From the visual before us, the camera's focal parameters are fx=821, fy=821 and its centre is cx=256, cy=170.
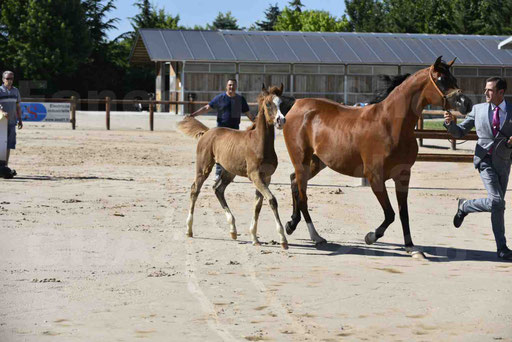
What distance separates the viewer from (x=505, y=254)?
27.8 feet

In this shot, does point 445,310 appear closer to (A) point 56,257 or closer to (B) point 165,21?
(A) point 56,257

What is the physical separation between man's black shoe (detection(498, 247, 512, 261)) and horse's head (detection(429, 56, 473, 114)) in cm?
149

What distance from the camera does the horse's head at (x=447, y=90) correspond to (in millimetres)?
8445

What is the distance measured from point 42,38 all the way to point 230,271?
5092 centimetres

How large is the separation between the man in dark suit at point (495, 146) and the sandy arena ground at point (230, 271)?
48 centimetres

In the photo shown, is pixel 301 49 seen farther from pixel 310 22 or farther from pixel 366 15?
pixel 310 22

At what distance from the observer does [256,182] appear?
9.06 m

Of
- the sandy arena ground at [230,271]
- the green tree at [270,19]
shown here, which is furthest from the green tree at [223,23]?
the sandy arena ground at [230,271]

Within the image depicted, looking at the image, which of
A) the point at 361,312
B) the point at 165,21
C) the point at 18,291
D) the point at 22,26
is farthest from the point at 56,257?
the point at 165,21

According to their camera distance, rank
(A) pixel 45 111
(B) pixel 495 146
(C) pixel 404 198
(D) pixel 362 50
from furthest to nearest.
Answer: (D) pixel 362 50, (A) pixel 45 111, (C) pixel 404 198, (B) pixel 495 146

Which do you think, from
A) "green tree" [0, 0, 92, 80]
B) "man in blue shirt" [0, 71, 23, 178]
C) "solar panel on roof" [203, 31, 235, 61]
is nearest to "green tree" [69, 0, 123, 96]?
"green tree" [0, 0, 92, 80]

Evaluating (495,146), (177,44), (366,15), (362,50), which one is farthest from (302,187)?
(366,15)

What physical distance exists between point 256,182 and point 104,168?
9.23 metres

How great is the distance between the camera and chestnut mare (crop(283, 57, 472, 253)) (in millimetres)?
8648
